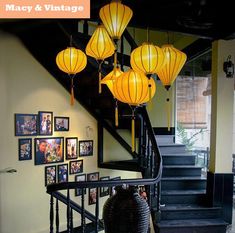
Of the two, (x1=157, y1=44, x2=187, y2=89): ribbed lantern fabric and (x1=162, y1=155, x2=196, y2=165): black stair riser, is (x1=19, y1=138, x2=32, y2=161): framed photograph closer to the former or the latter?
(x1=162, y1=155, x2=196, y2=165): black stair riser

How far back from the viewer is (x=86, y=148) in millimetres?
5355

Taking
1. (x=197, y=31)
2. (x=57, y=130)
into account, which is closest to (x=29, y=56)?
(x=57, y=130)

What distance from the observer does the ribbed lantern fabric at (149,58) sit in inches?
109

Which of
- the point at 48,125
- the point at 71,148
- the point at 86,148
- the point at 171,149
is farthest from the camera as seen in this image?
the point at 171,149

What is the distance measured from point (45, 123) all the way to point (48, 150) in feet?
1.45

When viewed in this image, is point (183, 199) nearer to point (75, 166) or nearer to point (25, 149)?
point (75, 166)

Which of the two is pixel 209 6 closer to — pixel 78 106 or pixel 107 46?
pixel 107 46

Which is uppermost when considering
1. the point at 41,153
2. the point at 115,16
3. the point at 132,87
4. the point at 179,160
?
the point at 115,16

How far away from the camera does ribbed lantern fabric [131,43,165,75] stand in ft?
9.10

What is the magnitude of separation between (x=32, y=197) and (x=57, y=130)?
112 cm

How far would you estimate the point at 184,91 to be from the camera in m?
→ 6.75

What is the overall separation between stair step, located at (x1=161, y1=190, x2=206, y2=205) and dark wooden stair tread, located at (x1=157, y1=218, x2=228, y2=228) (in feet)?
1.27

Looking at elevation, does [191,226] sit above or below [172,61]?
below

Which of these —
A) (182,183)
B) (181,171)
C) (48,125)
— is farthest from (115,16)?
(181,171)
